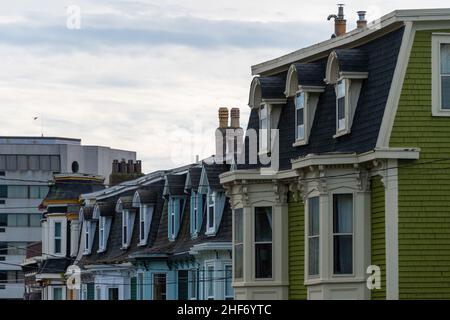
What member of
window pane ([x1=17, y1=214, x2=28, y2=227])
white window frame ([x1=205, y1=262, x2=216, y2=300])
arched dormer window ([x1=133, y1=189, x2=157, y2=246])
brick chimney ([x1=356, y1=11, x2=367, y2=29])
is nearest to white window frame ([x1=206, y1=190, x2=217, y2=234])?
white window frame ([x1=205, y1=262, x2=216, y2=300])

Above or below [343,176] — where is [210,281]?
below

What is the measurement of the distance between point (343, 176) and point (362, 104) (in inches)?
77.7

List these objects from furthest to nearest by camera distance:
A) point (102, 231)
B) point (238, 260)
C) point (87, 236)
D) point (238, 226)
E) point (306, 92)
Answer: point (87, 236), point (102, 231), point (238, 260), point (238, 226), point (306, 92)

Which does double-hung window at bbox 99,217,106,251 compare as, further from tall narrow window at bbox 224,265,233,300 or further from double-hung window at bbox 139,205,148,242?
tall narrow window at bbox 224,265,233,300

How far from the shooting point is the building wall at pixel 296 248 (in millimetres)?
43281

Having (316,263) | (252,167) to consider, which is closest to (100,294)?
(252,167)

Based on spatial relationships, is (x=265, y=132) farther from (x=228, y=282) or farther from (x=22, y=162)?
(x=22, y=162)

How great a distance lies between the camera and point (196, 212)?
2329 inches

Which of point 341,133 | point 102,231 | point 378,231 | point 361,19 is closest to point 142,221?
point 102,231

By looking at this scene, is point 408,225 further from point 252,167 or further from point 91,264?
point 91,264

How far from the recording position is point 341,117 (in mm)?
41250

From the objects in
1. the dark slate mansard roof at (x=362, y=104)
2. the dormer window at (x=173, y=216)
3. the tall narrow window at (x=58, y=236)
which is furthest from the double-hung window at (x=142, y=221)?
the dark slate mansard roof at (x=362, y=104)

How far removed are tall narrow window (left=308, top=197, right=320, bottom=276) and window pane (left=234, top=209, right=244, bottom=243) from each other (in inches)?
168
